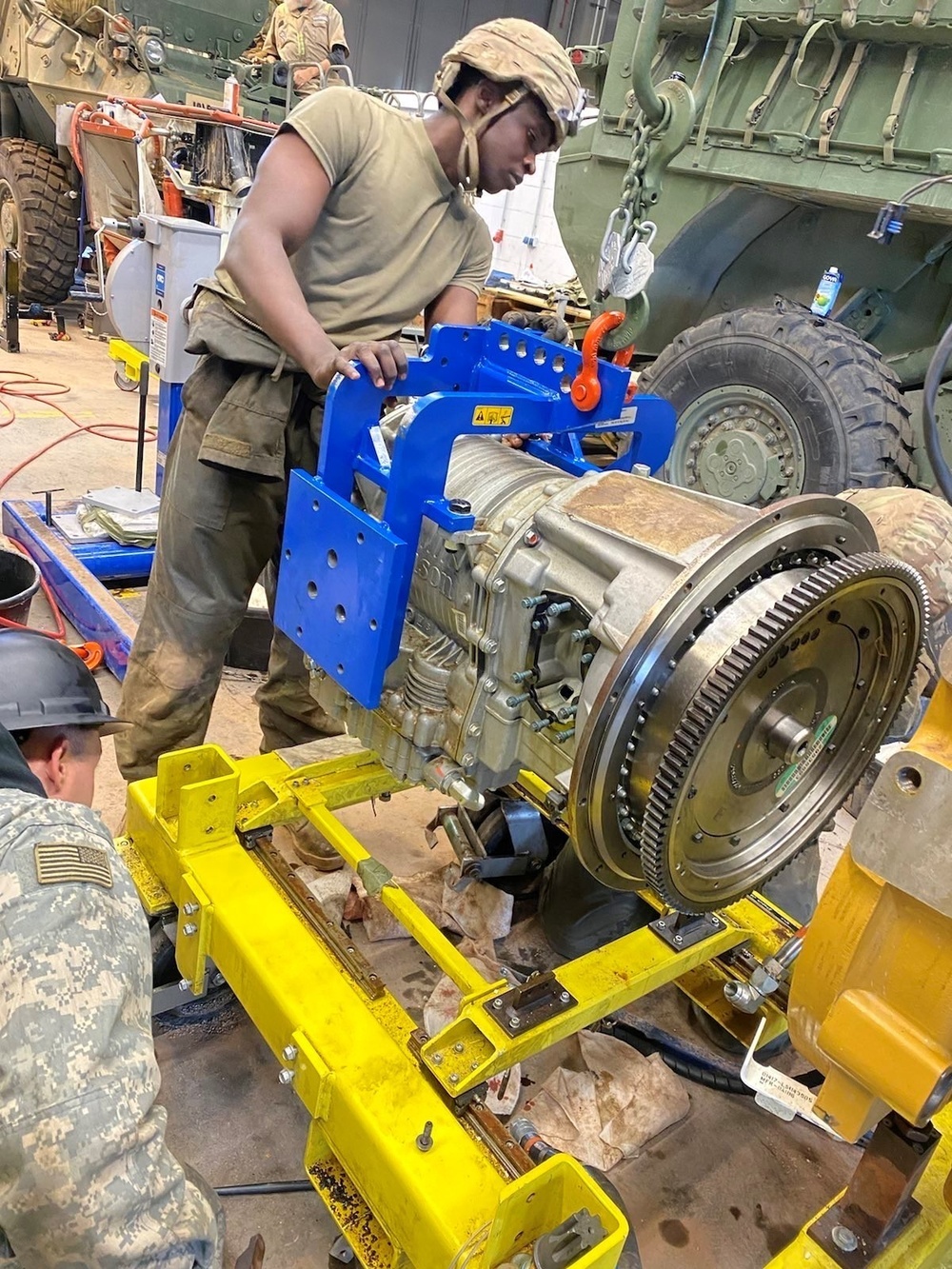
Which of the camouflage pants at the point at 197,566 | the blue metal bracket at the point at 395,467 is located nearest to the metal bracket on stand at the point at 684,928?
the blue metal bracket at the point at 395,467

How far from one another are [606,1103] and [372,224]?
198 centimetres

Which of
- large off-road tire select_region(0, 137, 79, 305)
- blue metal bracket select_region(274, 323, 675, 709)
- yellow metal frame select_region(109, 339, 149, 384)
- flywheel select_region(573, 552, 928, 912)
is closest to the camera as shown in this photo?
flywheel select_region(573, 552, 928, 912)

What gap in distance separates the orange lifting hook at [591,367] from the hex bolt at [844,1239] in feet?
4.80

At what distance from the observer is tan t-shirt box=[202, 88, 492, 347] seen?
76.6 inches

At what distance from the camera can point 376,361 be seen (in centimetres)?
162

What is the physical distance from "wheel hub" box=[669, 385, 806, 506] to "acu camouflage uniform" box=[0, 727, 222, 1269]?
326cm

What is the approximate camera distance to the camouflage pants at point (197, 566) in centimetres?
220

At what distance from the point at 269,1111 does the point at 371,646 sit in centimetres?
105

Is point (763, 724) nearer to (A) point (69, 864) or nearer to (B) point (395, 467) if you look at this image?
(B) point (395, 467)

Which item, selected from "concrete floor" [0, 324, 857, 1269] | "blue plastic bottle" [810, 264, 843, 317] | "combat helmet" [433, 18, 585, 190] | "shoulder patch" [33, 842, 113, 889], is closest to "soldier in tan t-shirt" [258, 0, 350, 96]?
"blue plastic bottle" [810, 264, 843, 317]

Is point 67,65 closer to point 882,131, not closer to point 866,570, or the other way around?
point 882,131

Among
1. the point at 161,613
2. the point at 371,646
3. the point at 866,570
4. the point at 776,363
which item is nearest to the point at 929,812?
the point at 866,570

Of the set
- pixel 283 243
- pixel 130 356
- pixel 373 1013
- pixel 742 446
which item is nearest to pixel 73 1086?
pixel 373 1013

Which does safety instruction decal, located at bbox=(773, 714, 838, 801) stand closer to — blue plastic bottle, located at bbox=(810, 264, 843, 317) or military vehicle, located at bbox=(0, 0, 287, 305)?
blue plastic bottle, located at bbox=(810, 264, 843, 317)
